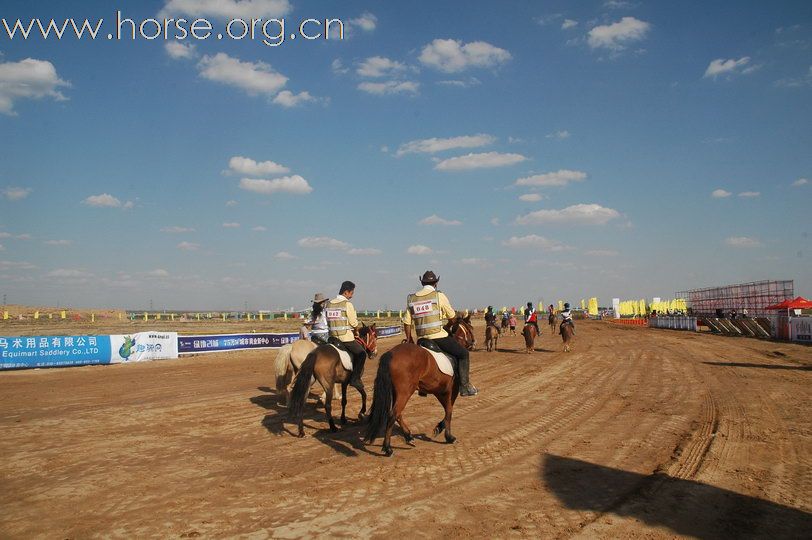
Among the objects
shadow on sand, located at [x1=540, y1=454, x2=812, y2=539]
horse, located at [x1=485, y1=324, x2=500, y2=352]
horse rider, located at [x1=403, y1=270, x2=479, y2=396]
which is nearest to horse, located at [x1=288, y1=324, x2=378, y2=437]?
horse rider, located at [x1=403, y1=270, x2=479, y2=396]

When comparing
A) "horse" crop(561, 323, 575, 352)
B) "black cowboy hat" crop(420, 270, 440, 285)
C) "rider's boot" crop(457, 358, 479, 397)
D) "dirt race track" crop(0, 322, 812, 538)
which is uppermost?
"black cowboy hat" crop(420, 270, 440, 285)

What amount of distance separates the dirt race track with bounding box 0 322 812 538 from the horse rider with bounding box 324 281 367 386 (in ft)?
3.59

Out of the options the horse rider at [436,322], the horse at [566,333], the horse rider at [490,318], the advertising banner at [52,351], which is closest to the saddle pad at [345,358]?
the horse rider at [436,322]

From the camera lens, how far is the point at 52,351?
20.0 m

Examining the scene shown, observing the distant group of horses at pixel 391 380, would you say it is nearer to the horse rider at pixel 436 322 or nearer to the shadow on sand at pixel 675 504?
the horse rider at pixel 436 322

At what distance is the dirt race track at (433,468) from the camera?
4789 millimetres

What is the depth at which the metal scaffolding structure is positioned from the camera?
119ft

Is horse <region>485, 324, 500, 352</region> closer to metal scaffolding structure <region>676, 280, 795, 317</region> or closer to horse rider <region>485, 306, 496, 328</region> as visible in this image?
horse rider <region>485, 306, 496, 328</region>

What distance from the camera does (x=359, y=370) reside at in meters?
8.99

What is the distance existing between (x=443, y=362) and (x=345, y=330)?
219cm

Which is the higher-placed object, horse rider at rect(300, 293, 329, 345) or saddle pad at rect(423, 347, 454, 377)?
horse rider at rect(300, 293, 329, 345)

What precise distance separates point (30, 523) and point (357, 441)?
412 cm

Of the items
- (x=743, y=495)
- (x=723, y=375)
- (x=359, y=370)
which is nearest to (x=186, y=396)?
(x=359, y=370)

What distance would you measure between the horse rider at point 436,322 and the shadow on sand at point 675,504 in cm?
199
